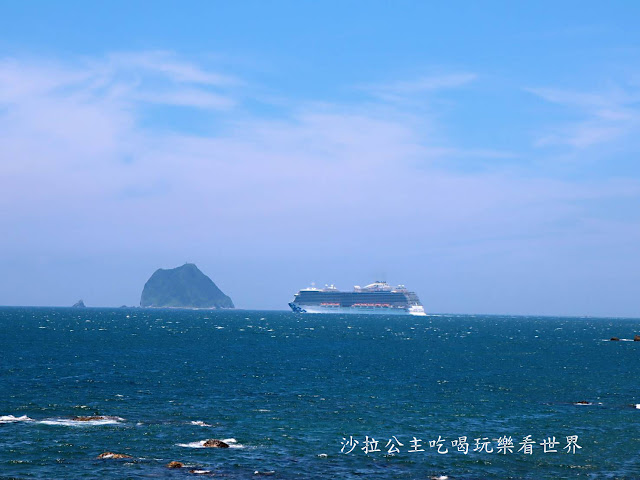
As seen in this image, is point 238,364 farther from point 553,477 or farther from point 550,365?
point 553,477

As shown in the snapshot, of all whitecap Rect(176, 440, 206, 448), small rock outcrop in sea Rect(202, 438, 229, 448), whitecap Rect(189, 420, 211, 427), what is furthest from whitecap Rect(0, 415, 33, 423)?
small rock outcrop in sea Rect(202, 438, 229, 448)

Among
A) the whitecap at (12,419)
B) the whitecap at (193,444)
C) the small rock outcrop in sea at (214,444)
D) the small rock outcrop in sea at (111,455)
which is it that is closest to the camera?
the small rock outcrop in sea at (111,455)

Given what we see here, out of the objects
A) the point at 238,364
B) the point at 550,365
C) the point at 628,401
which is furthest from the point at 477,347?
the point at 628,401

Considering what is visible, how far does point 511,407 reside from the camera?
201 ft

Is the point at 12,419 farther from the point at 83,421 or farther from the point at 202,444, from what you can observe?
the point at 202,444

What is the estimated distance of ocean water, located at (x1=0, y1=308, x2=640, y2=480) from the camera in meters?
39.4

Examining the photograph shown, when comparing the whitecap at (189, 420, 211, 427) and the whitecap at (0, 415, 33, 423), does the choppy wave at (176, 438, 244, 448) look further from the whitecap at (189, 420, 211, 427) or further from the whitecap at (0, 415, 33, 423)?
the whitecap at (0, 415, 33, 423)

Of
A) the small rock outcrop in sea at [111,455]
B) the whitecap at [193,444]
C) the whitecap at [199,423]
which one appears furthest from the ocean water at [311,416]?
the small rock outcrop in sea at [111,455]

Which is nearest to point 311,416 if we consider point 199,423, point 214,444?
point 199,423

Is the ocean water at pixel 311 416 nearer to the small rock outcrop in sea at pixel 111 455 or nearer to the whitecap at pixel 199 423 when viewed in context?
the whitecap at pixel 199 423

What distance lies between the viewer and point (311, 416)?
54594 mm

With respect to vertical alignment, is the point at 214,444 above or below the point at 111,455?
above

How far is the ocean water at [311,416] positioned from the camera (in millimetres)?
39375

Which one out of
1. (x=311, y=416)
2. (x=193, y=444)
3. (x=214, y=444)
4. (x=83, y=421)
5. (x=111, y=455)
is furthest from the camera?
(x=311, y=416)
